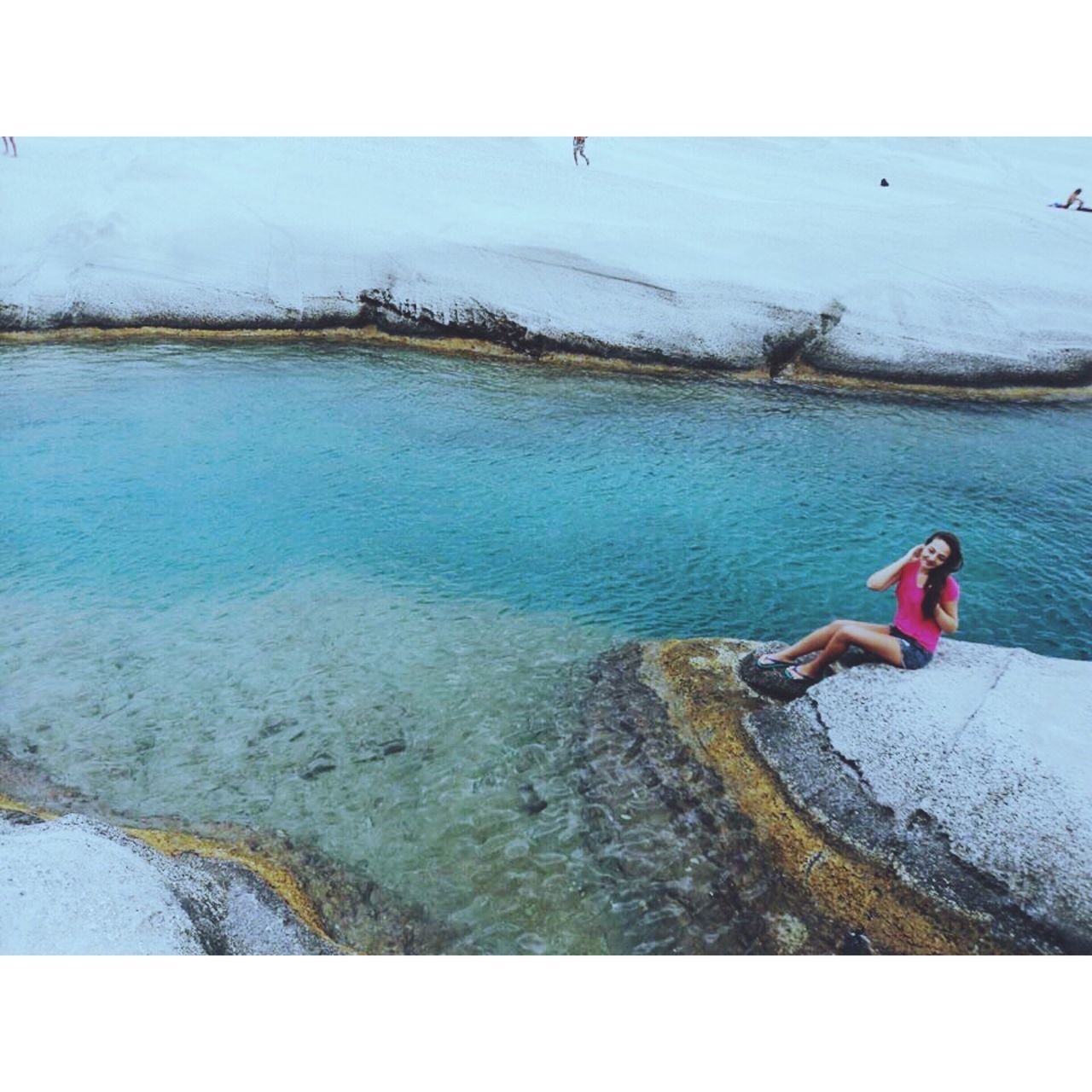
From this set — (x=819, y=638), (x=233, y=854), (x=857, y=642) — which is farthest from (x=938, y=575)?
(x=233, y=854)

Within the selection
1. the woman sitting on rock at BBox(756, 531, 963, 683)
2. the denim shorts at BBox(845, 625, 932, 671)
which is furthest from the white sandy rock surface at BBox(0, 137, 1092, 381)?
the denim shorts at BBox(845, 625, 932, 671)

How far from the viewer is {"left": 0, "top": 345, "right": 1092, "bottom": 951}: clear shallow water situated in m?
6.21

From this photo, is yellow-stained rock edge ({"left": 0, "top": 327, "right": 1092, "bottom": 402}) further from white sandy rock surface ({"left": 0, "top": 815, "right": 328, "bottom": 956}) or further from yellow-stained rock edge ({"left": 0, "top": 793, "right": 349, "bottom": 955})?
white sandy rock surface ({"left": 0, "top": 815, "right": 328, "bottom": 956})

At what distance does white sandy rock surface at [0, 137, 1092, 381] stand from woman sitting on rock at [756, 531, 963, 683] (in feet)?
27.1

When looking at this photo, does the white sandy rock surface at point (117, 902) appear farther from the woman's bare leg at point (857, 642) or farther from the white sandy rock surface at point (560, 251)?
the white sandy rock surface at point (560, 251)

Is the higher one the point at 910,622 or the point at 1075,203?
the point at 1075,203

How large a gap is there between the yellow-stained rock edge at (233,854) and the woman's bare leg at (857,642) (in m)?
4.06

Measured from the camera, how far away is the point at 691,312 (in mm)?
14258

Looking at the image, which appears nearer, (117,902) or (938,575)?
A: (117,902)

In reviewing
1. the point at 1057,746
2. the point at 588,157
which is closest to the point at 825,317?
the point at 588,157

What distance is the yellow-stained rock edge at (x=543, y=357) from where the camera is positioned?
1359 cm

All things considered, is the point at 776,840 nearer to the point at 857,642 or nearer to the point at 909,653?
the point at 857,642

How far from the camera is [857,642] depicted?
21.3ft

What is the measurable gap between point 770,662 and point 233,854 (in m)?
4.39
